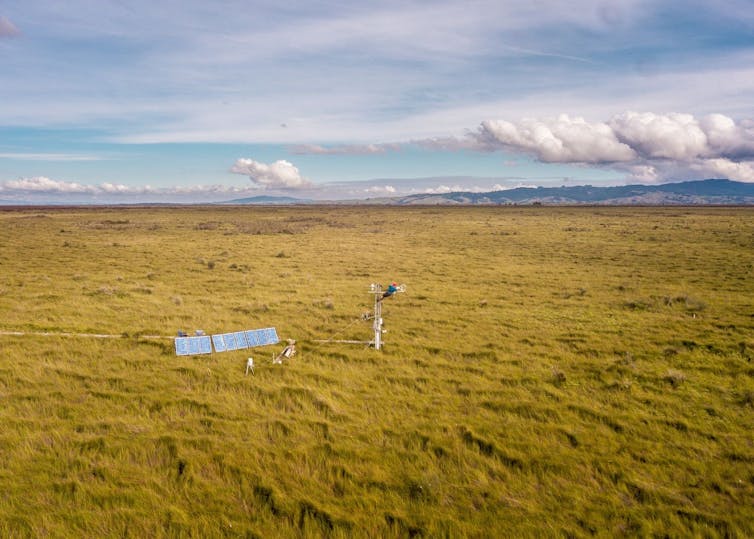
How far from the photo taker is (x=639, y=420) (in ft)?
30.5

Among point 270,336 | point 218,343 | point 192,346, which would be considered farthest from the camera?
point 270,336

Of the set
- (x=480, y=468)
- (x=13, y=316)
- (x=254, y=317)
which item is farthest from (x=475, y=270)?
(x=13, y=316)

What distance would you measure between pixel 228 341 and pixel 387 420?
656cm

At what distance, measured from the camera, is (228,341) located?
1352 cm

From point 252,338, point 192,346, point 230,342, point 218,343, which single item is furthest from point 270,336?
point 192,346

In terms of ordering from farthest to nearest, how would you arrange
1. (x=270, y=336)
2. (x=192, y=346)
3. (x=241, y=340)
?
(x=270, y=336) < (x=241, y=340) < (x=192, y=346)

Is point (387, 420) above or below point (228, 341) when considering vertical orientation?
below

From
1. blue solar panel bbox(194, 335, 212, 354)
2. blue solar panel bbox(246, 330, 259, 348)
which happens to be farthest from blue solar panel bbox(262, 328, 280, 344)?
blue solar panel bbox(194, 335, 212, 354)

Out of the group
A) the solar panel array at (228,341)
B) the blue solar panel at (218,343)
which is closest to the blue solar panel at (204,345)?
the solar panel array at (228,341)

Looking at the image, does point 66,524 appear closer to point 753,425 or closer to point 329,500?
Answer: point 329,500

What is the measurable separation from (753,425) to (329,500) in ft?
29.9

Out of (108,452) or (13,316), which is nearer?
(108,452)

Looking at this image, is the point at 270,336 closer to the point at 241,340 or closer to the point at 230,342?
the point at 241,340

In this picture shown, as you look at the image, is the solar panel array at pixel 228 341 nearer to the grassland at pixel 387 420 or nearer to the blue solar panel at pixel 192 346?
the blue solar panel at pixel 192 346
